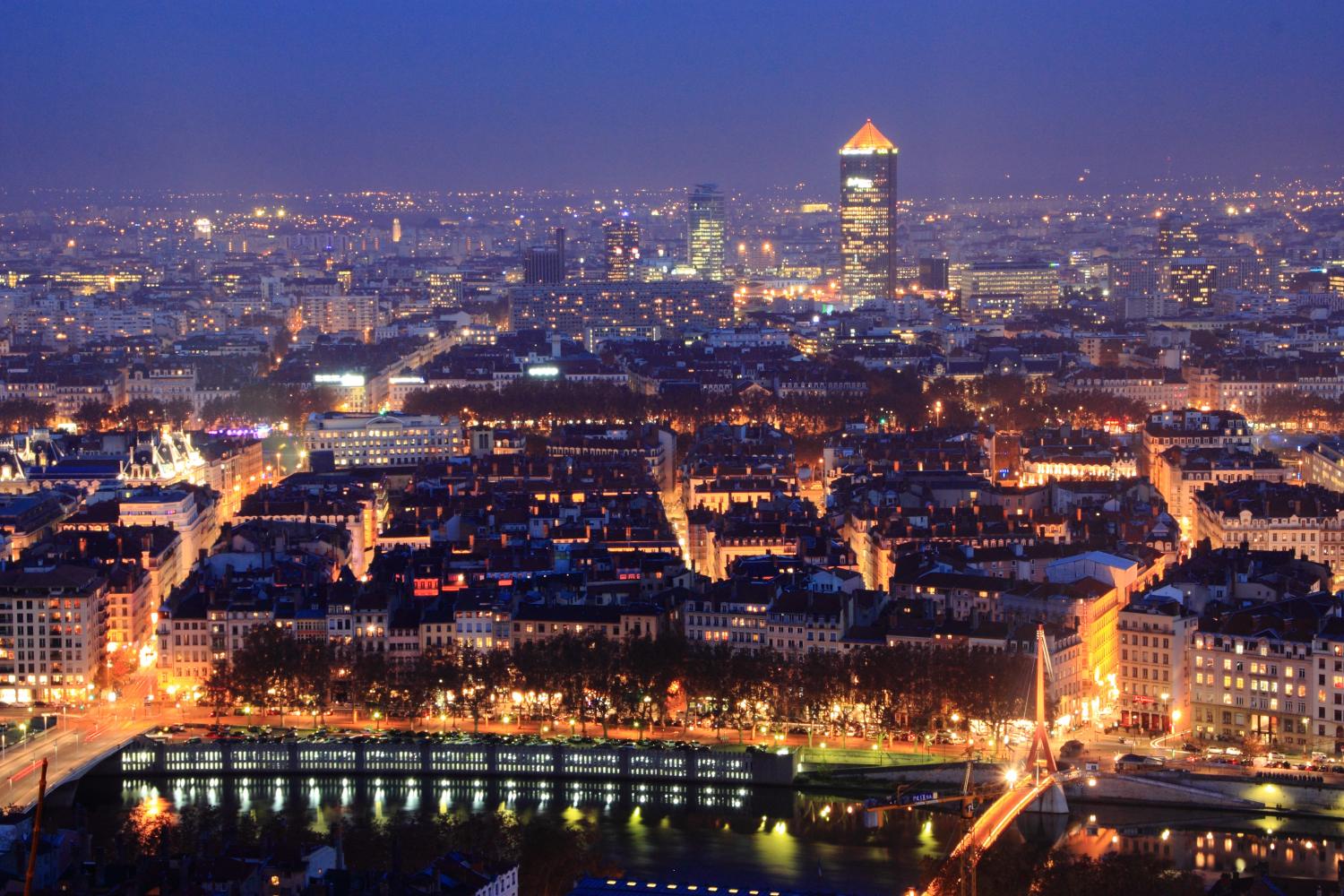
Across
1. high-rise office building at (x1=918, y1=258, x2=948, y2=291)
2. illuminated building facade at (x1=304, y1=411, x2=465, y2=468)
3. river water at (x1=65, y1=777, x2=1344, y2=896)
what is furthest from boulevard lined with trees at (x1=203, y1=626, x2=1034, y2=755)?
high-rise office building at (x1=918, y1=258, x2=948, y2=291)

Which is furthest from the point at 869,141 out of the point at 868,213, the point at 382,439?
the point at 382,439

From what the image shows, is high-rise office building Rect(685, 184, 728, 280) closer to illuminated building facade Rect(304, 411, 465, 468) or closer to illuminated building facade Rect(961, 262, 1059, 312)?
illuminated building facade Rect(961, 262, 1059, 312)

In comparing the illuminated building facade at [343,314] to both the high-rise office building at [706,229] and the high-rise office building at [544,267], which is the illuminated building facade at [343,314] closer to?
the high-rise office building at [544,267]

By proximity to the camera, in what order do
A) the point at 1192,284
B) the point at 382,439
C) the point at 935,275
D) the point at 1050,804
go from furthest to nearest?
the point at 935,275, the point at 1192,284, the point at 382,439, the point at 1050,804

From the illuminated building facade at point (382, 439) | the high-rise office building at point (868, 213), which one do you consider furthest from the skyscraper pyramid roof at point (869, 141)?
the illuminated building facade at point (382, 439)

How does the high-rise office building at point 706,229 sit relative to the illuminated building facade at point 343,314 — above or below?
above

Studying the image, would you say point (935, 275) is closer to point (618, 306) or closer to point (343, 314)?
point (618, 306)
